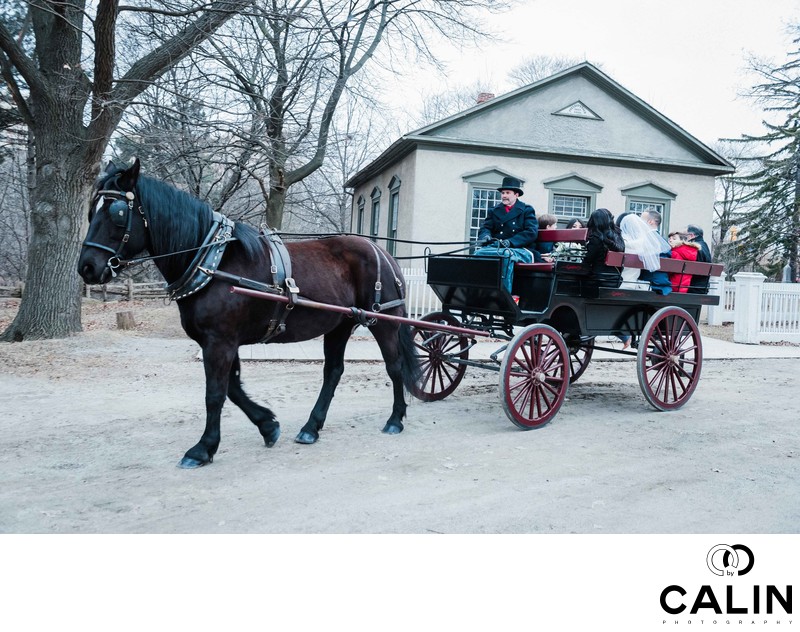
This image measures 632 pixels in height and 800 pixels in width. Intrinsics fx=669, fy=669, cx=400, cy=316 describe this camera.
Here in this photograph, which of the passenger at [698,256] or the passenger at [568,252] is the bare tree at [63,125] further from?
the passenger at [698,256]

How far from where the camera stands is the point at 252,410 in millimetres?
5414

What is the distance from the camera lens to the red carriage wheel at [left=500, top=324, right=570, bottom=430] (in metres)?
6.00

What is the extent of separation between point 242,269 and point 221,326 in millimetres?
495

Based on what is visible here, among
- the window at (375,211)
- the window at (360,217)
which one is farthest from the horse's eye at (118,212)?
the window at (360,217)

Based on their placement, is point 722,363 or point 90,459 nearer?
A: point 90,459

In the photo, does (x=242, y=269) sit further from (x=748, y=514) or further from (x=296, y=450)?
(x=748, y=514)

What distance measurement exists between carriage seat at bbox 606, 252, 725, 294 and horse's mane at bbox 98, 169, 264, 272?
13.0 feet

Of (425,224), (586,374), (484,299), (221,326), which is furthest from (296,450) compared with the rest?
(425,224)

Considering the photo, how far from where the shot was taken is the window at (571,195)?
18281mm

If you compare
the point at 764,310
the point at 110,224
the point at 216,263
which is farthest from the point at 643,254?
the point at 764,310

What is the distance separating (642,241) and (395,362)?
314cm

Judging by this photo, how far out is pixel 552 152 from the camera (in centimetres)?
1789

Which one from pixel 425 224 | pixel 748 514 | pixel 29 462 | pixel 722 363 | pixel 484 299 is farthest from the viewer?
pixel 425 224

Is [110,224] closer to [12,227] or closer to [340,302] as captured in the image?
[340,302]
